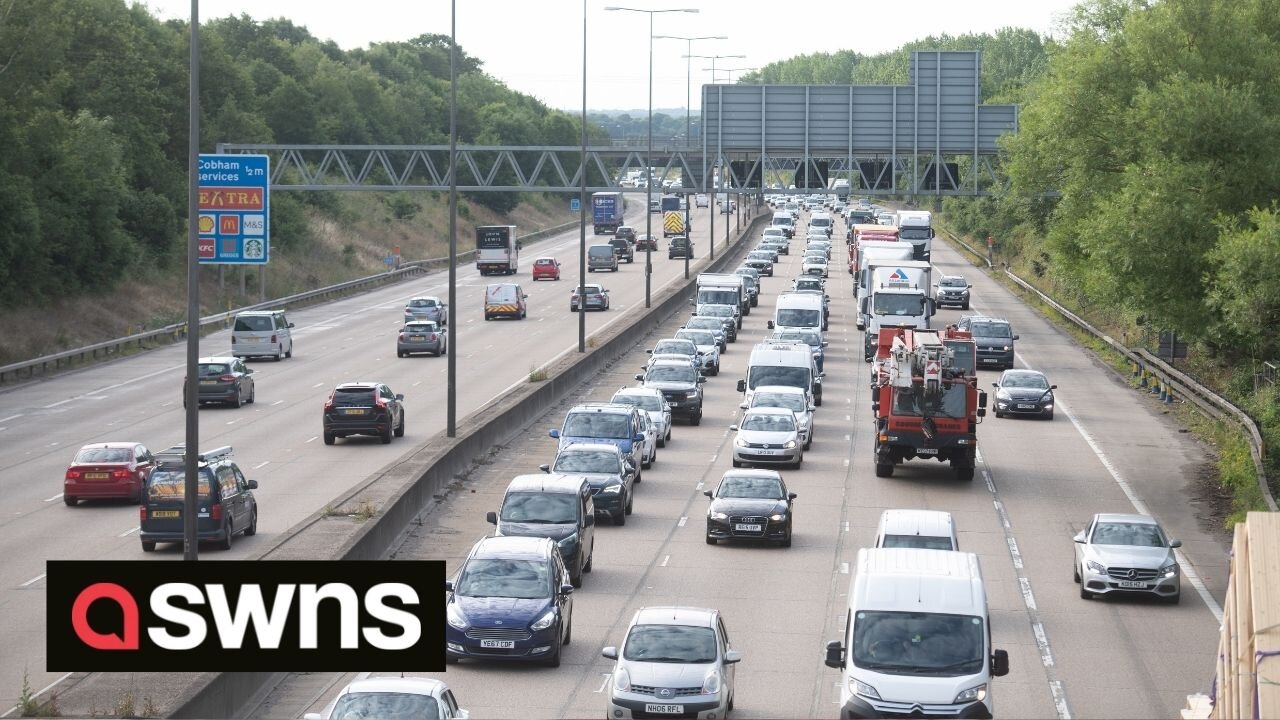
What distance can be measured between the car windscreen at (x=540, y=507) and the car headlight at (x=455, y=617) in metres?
5.95

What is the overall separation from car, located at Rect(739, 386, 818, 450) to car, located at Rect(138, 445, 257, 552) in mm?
16340

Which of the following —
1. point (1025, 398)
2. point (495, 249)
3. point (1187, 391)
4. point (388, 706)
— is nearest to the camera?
point (388, 706)

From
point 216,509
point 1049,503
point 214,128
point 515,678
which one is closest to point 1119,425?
point 1049,503

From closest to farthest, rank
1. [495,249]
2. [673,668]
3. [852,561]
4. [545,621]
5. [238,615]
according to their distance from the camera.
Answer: [238,615] → [673,668] → [545,621] → [852,561] → [495,249]

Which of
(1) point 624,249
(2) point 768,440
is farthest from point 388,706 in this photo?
(1) point 624,249

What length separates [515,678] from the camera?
77.6ft

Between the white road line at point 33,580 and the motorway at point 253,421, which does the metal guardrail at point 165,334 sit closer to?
the motorway at point 253,421

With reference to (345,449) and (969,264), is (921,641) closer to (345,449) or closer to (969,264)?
(345,449)

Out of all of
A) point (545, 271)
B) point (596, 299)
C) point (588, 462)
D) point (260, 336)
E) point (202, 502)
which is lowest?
point (202, 502)

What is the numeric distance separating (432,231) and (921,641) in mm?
123751

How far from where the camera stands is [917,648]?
20.4 metres

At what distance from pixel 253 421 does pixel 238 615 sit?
3152 centimetres

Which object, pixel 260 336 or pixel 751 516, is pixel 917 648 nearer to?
pixel 751 516

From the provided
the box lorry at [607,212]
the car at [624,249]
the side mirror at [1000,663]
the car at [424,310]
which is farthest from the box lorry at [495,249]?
the side mirror at [1000,663]
